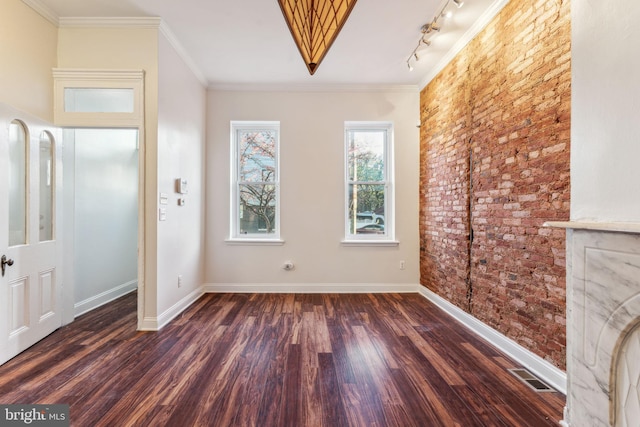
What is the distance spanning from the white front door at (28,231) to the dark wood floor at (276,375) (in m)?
0.22

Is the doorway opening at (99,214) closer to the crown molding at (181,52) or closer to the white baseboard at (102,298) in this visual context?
the white baseboard at (102,298)

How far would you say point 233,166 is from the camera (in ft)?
14.5

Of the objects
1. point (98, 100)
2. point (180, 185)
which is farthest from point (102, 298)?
point (98, 100)

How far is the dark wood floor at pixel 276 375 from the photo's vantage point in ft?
5.59

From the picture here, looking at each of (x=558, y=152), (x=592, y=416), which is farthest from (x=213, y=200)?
(x=592, y=416)

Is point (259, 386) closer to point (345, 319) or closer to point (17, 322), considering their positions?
point (345, 319)

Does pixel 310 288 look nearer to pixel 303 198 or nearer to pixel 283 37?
pixel 303 198

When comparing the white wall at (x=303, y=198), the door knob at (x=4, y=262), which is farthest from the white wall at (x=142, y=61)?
the white wall at (x=303, y=198)

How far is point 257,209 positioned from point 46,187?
7.71 ft

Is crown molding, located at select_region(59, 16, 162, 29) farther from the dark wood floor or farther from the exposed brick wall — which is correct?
the exposed brick wall

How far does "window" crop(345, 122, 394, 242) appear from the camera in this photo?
4445 mm

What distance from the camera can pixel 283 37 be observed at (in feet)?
10.2

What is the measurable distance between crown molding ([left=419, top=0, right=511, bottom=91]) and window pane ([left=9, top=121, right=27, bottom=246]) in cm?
415

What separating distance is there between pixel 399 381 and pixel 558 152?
73.9 inches
